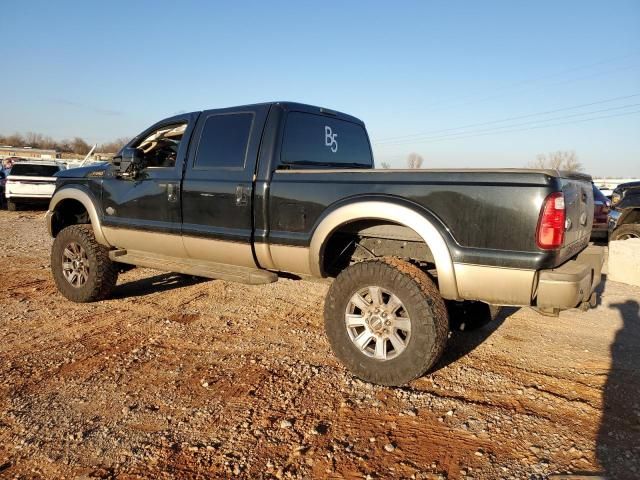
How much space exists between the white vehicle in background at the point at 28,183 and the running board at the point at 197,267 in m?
12.7

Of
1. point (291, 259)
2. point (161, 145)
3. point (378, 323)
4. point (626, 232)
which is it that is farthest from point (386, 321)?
point (626, 232)

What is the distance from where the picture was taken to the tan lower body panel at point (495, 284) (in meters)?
2.90

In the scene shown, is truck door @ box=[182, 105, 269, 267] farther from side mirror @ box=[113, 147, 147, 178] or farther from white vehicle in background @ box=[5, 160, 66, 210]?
white vehicle in background @ box=[5, 160, 66, 210]

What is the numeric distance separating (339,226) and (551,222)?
1.44 meters

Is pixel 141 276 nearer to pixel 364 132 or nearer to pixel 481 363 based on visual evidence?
pixel 364 132

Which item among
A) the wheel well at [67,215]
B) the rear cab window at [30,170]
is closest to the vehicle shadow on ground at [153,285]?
the wheel well at [67,215]

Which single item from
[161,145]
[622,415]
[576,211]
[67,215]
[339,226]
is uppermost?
[161,145]

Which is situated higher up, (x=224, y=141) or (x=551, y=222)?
(x=224, y=141)

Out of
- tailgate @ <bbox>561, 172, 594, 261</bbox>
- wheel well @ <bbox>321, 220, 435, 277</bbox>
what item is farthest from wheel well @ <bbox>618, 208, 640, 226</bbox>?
wheel well @ <bbox>321, 220, 435, 277</bbox>

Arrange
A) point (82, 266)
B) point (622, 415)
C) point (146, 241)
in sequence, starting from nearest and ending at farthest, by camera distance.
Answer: point (622, 415), point (146, 241), point (82, 266)

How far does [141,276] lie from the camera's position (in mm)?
6684

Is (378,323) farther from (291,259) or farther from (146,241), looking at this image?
(146,241)

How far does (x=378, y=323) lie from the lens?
338 centimetres

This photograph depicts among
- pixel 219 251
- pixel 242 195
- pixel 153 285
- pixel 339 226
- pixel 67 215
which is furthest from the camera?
pixel 153 285
